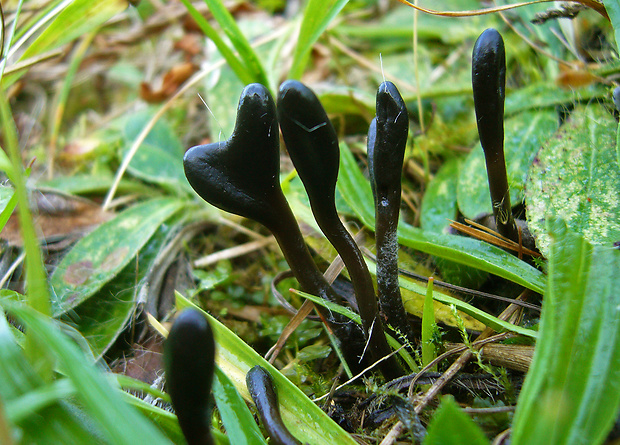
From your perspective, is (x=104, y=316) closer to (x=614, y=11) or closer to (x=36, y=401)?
(x=36, y=401)

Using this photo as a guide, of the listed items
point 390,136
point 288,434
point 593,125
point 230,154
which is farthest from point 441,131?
point 288,434

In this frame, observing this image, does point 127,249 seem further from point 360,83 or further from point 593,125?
point 593,125

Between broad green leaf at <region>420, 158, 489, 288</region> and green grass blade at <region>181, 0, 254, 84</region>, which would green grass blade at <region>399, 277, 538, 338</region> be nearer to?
broad green leaf at <region>420, 158, 489, 288</region>

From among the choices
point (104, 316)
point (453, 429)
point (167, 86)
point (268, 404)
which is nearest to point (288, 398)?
point (268, 404)

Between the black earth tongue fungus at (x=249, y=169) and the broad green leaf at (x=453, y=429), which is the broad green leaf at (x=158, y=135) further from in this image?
the broad green leaf at (x=453, y=429)

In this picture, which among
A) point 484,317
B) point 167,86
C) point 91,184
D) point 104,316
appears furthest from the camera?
point 167,86
